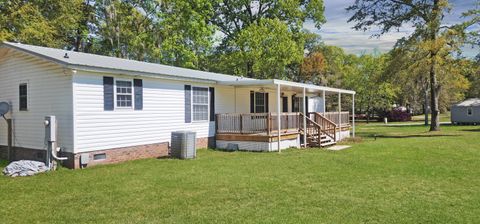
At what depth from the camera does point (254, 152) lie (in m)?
14.8

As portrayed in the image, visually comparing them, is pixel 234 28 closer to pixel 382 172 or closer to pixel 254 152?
pixel 254 152

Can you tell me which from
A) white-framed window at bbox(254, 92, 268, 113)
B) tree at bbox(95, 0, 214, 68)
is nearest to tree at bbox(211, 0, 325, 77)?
tree at bbox(95, 0, 214, 68)

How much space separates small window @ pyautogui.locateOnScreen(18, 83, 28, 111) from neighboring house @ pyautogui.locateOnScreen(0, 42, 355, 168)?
32 mm

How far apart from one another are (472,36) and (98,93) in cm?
2425

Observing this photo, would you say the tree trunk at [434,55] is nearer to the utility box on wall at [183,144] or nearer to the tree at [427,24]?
the tree at [427,24]

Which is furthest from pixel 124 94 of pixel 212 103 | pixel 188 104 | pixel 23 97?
pixel 212 103

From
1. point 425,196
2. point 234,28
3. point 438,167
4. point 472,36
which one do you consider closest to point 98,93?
point 425,196

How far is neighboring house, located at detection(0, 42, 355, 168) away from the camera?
11125mm

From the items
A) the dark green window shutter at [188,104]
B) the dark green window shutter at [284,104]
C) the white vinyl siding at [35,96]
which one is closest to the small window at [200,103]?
the dark green window shutter at [188,104]

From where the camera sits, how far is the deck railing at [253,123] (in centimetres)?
1519

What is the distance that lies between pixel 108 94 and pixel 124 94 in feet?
2.23

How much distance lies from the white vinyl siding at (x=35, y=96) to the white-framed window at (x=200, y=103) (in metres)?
5.32

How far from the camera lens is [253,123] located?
15469 millimetres

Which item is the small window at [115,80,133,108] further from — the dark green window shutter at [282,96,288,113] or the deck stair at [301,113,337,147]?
the dark green window shutter at [282,96,288,113]
